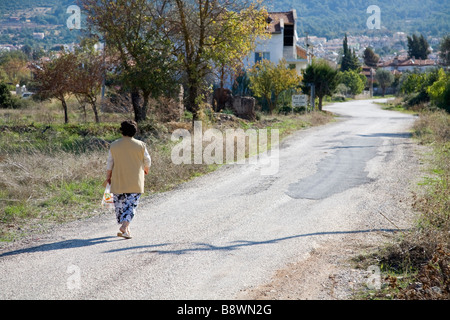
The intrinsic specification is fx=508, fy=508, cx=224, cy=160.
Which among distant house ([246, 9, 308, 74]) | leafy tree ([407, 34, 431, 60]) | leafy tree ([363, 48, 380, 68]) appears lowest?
distant house ([246, 9, 308, 74])

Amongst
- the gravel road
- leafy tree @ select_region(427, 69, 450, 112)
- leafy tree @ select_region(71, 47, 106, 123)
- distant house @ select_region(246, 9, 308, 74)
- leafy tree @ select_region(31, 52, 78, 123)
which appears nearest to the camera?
the gravel road

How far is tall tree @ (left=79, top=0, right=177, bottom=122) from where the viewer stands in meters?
19.1

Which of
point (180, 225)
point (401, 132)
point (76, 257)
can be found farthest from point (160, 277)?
point (401, 132)

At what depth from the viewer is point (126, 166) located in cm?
782

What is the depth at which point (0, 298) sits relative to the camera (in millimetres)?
5332

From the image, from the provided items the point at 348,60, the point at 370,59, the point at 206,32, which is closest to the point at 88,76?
the point at 206,32

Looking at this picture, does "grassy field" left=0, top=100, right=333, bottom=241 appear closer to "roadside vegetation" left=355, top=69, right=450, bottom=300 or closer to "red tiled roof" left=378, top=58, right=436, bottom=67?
"roadside vegetation" left=355, top=69, right=450, bottom=300

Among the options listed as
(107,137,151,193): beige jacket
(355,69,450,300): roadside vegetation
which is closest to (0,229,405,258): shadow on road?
(107,137,151,193): beige jacket

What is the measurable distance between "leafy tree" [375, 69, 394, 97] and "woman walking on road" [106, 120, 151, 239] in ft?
375

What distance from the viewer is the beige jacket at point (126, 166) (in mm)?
7770

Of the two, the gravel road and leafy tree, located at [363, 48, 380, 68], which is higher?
leafy tree, located at [363, 48, 380, 68]

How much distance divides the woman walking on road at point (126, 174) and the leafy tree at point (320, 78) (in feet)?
114

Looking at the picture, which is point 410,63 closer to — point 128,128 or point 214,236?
point 214,236

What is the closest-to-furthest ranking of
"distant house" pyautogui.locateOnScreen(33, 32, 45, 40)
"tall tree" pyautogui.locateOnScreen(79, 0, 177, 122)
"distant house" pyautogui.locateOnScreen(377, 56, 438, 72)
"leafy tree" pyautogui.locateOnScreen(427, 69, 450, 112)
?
"tall tree" pyautogui.locateOnScreen(79, 0, 177, 122)
"leafy tree" pyautogui.locateOnScreen(427, 69, 450, 112)
"distant house" pyautogui.locateOnScreen(377, 56, 438, 72)
"distant house" pyautogui.locateOnScreen(33, 32, 45, 40)
